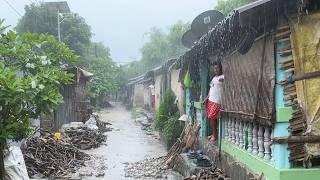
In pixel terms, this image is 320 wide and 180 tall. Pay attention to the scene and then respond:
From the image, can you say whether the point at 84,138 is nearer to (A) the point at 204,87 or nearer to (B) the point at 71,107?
(B) the point at 71,107

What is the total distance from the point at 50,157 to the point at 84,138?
5141 mm

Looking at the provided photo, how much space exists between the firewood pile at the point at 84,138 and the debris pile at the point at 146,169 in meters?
3.48

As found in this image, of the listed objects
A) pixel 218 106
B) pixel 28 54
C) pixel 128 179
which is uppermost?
pixel 28 54

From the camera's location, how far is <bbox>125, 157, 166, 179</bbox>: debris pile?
35.7ft

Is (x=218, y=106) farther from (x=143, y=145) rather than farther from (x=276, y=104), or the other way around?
(x=143, y=145)

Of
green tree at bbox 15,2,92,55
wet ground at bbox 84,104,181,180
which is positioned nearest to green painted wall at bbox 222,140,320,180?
wet ground at bbox 84,104,181,180

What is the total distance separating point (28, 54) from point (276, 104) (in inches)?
148

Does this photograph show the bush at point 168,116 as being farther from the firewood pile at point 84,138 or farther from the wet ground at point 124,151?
the firewood pile at point 84,138

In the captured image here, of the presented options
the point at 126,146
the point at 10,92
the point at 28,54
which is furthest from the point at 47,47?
the point at 126,146

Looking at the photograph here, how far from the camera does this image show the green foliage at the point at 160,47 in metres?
50.1

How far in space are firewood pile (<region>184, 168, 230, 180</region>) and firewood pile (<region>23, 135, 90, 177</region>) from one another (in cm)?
365

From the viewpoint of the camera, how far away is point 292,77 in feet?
18.9

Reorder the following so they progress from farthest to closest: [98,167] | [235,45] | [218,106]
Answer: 1. [98,167]
2. [218,106]
3. [235,45]

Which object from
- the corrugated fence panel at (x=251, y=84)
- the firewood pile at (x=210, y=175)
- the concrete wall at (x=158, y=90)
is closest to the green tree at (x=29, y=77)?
the corrugated fence panel at (x=251, y=84)
